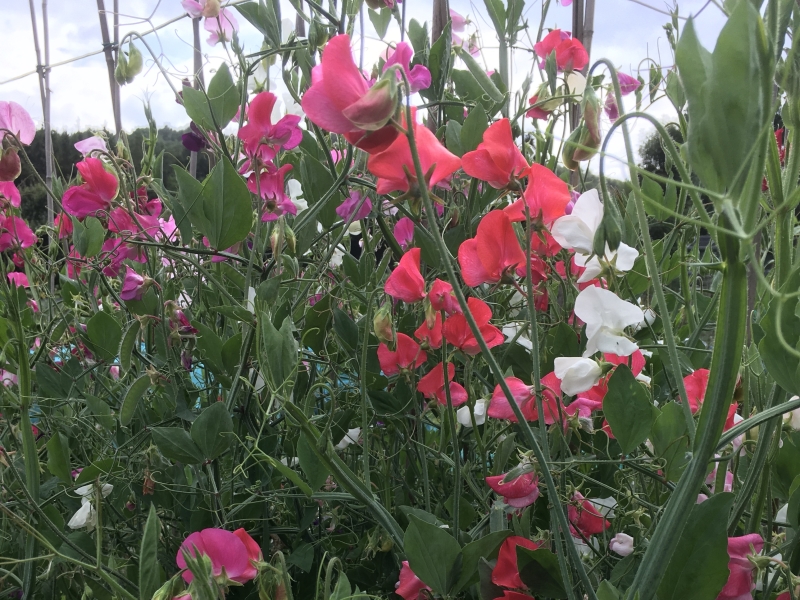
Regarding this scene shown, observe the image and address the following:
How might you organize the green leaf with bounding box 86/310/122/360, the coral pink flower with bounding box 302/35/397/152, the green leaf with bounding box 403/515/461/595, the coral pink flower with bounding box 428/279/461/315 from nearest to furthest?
the coral pink flower with bounding box 302/35/397/152 < the green leaf with bounding box 403/515/461/595 < the coral pink flower with bounding box 428/279/461/315 < the green leaf with bounding box 86/310/122/360

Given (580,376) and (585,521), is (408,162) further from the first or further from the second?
(585,521)

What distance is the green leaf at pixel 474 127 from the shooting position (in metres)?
0.66

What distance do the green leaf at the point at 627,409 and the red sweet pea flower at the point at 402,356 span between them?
195mm

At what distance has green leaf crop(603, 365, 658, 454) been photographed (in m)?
0.45

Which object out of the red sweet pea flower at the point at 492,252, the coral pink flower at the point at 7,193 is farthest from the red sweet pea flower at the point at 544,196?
the coral pink flower at the point at 7,193

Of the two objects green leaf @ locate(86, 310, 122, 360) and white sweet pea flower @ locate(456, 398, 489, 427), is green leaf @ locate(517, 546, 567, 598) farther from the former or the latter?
green leaf @ locate(86, 310, 122, 360)

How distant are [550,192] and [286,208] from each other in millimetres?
343

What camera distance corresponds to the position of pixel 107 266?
0.88 m

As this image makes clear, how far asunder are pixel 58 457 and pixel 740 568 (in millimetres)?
633

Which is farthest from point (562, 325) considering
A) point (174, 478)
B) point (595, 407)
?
point (174, 478)

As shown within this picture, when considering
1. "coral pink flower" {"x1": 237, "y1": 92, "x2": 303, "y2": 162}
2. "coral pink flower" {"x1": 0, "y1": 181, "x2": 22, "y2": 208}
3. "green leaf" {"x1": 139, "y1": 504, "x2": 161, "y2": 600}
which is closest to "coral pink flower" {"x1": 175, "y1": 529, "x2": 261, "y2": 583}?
"green leaf" {"x1": 139, "y1": 504, "x2": 161, "y2": 600}

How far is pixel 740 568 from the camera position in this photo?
17.3 inches

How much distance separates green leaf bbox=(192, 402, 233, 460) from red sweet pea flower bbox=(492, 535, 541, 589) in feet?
0.82

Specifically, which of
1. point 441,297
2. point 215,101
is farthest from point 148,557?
point 215,101
